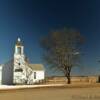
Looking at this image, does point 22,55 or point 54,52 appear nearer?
point 54,52

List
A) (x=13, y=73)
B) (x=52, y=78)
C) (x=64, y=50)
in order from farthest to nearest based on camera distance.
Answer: (x=52, y=78), (x=13, y=73), (x=64, y=50)

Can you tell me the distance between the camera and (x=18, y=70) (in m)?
74.4

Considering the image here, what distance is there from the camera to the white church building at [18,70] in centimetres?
7362

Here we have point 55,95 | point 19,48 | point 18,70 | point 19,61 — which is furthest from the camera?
point 19,48

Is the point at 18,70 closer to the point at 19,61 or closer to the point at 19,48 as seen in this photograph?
the point at 19,61

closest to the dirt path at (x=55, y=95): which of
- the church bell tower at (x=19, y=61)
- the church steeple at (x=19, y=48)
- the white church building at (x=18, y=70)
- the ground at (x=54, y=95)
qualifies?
the ground at (x=54, y=95)

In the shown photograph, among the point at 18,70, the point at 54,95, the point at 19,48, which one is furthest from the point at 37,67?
the point at 54,95

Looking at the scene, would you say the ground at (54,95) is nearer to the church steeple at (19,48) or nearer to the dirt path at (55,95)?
the dirt path at (55,95)

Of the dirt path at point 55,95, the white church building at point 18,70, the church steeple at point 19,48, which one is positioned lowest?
the dirt path at point 55,95

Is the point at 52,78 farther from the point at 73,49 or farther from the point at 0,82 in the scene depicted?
the point at 73,49

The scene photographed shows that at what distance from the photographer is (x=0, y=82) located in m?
74.9

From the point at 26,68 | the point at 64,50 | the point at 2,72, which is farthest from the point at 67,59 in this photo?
the point at 2,72

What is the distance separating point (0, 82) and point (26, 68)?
6.45m

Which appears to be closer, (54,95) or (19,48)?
(54,95)
